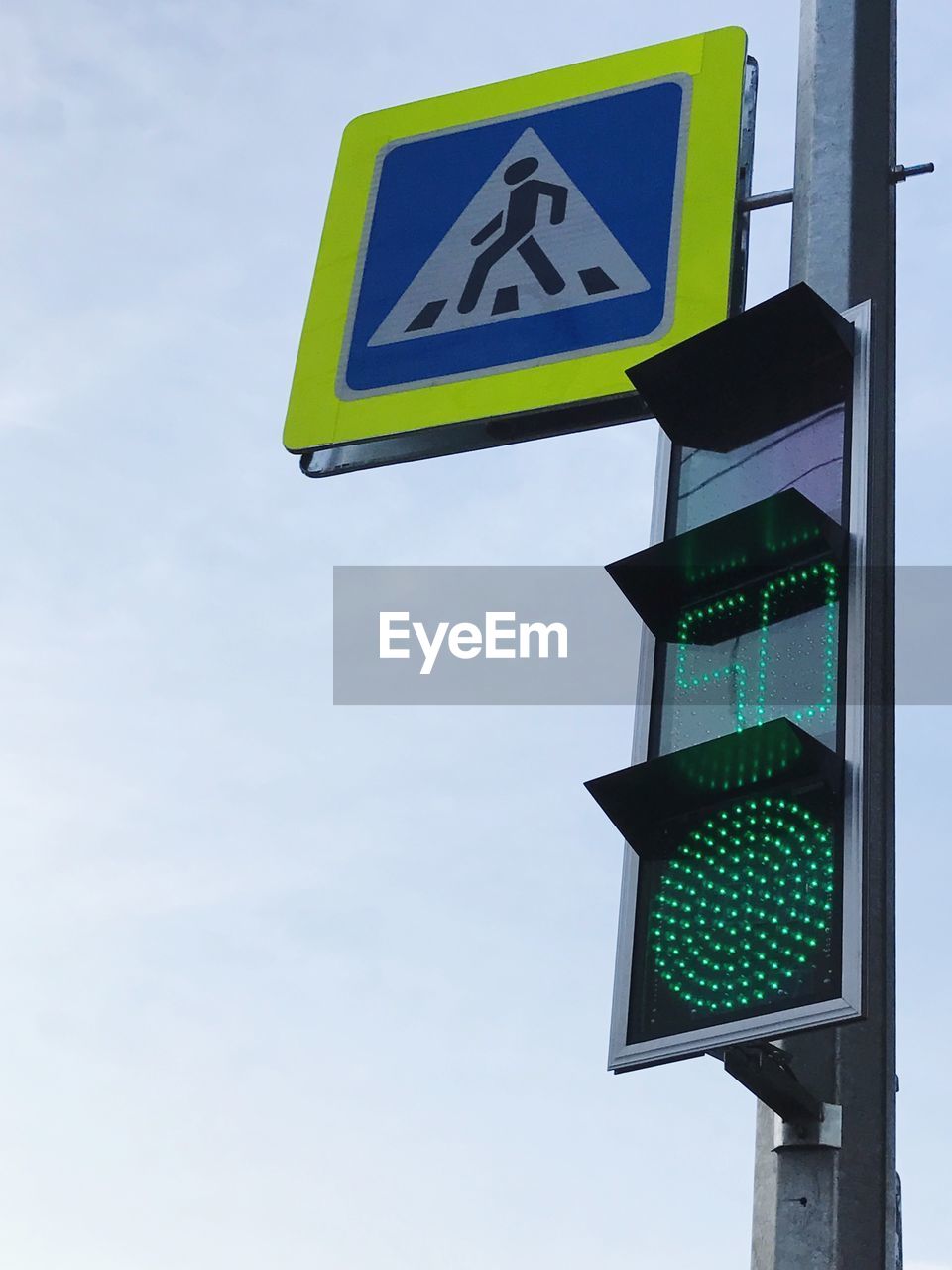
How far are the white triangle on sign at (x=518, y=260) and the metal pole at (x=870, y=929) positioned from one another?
60 centimetres

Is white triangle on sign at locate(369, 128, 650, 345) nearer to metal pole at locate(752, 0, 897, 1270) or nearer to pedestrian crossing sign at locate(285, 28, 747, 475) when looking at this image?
pedestrian crossing sign at locate(285, 28, 747, 475)

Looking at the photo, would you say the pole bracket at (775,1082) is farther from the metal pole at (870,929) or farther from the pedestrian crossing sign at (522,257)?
the pedestrian crossing sign at (522,257)

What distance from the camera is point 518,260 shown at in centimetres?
408

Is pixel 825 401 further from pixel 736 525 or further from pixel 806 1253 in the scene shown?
pixel 806 1253

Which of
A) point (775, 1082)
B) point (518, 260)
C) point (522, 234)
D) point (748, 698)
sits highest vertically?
point (522, 234)

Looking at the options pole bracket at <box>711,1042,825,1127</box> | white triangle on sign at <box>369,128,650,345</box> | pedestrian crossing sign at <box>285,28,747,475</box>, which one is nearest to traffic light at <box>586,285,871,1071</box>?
pole bracket at <box>711,1042,825,1127</box>

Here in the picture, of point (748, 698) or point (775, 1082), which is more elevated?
point (748, 698)

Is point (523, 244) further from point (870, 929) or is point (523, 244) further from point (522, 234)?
point (870, 929)

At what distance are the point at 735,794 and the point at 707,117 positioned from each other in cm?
223

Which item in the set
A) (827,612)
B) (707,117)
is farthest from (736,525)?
(707,117)

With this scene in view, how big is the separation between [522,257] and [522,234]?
11 centimetres

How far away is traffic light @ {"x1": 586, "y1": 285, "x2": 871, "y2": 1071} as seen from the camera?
2373 mm

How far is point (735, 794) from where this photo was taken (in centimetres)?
252

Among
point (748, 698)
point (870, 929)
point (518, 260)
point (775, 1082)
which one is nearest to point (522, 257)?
point (518, 260)
